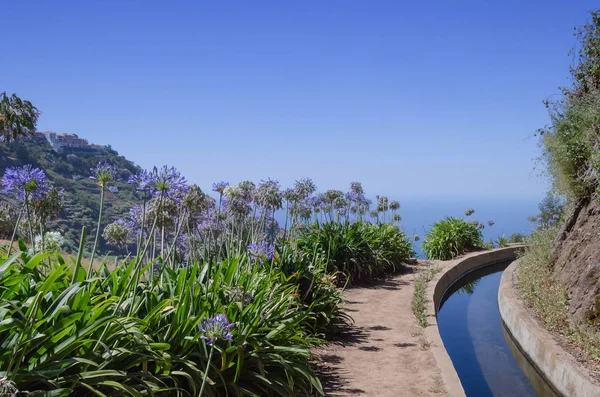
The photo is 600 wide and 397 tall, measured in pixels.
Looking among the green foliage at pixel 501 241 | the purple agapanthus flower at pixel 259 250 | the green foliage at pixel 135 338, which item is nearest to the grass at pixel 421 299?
the purple agapanthus flower at pixel 259 250

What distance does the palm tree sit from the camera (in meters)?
4.40

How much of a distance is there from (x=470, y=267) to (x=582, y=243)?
294 inches

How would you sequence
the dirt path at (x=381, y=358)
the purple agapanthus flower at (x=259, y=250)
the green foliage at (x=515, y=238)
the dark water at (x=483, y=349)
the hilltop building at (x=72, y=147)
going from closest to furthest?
the dirt path at (x=381, y=358), the purple agapanthus flower at (x=259, y=250), the dark water at (x=483, y=349), the green foliage at (x=515, y=238), the hilltop building at (x=72, y=147)

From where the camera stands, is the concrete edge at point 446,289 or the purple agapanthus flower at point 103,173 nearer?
the purple agapanthus flower at point 103,173

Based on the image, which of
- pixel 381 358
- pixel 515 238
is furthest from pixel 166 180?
pixel 515 238

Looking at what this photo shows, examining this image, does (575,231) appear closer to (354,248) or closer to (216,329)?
(354,248)

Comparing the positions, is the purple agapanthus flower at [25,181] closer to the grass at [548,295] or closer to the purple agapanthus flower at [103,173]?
the purple agapanthus flower at [103,173]

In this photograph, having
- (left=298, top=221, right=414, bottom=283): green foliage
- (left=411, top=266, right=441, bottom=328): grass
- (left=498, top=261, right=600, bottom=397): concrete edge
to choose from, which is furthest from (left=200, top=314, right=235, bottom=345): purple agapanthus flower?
(left=298, top=221, right=414, bottom=283): green foliage

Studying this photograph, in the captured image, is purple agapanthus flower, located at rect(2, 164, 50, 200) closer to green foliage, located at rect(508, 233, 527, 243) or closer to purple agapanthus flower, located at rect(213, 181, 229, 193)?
purple agapanthus flower, located at rect(213, 181, 229, 193)

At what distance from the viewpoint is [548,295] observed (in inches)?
329

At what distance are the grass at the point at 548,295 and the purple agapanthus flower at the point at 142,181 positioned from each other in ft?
18.1

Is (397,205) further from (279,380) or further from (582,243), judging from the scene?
(279,380)

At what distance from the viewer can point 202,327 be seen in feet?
11.1

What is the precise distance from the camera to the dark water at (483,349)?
22.6ft
